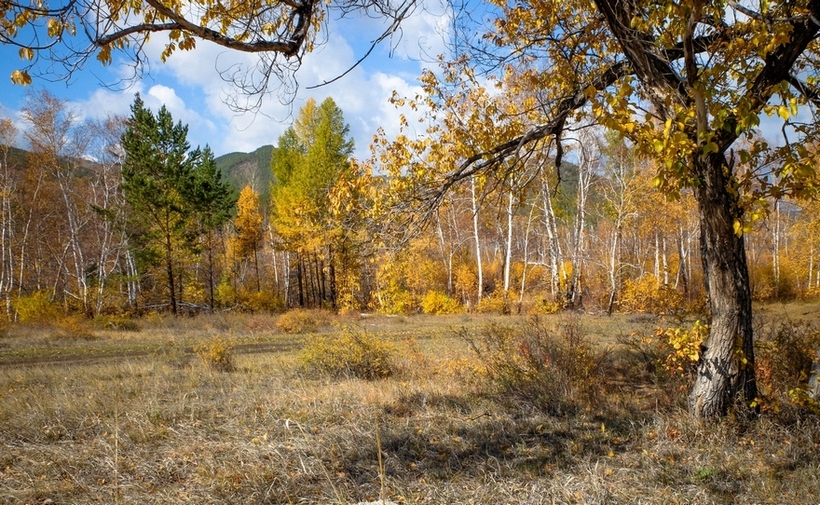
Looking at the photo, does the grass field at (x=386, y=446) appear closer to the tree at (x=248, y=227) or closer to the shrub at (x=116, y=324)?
the shrub at (x=116, y=324)

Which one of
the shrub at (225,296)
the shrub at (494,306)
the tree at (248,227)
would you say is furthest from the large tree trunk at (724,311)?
the tree at (248,227)

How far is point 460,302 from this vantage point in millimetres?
27797

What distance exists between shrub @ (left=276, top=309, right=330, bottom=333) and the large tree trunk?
1443cm

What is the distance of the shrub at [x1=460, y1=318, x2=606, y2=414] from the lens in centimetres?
561

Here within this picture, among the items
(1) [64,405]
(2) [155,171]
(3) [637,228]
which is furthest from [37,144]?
(3) [637,228]

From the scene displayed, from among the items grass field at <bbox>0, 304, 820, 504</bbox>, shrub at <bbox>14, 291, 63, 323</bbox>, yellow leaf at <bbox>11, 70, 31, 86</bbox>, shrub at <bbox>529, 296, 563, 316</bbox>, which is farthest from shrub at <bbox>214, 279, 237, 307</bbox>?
yellow leaf at <bbox>11, 70, 31, 86</bbox>

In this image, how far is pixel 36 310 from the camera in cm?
2000

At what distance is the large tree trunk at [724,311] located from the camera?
4379 mm

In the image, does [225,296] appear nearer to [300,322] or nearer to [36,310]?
[36,310]

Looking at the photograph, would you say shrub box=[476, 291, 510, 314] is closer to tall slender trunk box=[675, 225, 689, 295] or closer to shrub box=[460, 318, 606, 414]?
tall slender trunk box=[675, 225, 689, 295]

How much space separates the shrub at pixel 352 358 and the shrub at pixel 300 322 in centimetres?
892

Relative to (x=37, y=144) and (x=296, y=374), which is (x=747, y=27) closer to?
(x=296, y=374)

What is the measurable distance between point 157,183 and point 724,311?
2393cm

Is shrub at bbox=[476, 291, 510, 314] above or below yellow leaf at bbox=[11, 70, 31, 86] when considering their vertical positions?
below
